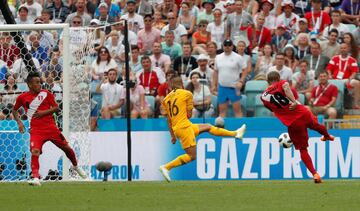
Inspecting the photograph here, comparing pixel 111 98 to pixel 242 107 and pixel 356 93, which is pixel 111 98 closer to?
pixel 242 107

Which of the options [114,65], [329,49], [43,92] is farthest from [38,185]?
[329,49]

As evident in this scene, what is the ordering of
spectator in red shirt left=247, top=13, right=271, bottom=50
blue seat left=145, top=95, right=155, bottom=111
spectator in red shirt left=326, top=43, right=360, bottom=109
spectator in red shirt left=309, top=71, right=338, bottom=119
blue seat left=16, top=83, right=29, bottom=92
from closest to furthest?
blue seat left=16, top=83, right=29, bottom=92
spectator in red shirt left=309, top=71, right=338, bottom=119
spectator in red shirt left=326, top=43, right=360, bottom=109
blue seat left=145, top=95, right=155, bottom=111
spectator in red shirt left=247, top=13, right=271, bottom=50

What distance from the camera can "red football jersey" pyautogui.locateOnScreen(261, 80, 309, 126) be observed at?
1967 cm

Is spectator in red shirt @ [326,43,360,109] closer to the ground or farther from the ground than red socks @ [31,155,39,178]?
farther from the ground

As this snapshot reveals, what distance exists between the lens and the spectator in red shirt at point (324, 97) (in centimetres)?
2416

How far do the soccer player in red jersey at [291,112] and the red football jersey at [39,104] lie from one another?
144 inches

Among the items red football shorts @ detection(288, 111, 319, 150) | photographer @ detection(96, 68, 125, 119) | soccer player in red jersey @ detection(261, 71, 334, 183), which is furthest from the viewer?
photographer @ detection(96, 68, 125, 119)

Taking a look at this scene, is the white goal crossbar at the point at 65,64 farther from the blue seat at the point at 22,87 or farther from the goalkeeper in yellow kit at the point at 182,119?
the goalkeeper in yellow kit at the point at 182,119

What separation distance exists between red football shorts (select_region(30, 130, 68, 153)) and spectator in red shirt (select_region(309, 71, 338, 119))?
20.9 ft

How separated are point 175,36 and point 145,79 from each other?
2028mm

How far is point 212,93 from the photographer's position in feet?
83.5

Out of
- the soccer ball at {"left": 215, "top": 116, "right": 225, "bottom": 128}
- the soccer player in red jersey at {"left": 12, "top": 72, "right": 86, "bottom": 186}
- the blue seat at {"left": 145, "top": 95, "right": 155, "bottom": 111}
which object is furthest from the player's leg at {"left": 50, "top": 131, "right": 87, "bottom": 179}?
the blue seat at {"left": 145, "top": 95, "right": 155, "bottom": 111}

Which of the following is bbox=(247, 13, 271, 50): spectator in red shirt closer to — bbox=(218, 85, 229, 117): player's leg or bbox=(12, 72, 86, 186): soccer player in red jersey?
bbox=(218, 85, 229, 117): player's leg

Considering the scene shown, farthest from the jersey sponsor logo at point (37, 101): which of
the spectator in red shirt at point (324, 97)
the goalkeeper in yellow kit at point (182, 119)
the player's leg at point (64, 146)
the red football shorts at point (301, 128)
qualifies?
the spectator in red shirt at point (324, 97)
